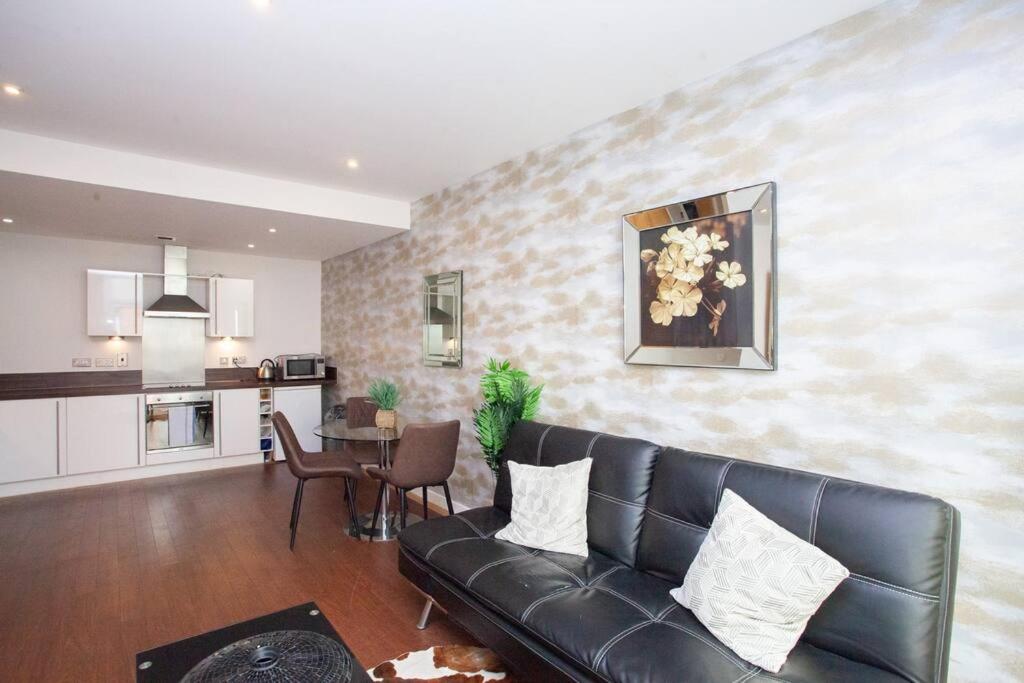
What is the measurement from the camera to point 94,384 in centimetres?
541

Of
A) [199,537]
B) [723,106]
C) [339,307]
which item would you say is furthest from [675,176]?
[339,307]

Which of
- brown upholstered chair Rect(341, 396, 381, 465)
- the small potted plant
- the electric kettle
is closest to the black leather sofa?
the small potted plant

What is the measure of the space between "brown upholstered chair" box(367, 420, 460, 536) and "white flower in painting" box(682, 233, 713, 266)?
1832mm

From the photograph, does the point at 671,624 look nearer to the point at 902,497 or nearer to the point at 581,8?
the point at 902,497

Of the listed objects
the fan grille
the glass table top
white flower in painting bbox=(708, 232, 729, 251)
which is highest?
white flower in painting bbox=(708, 232, 729, 251)

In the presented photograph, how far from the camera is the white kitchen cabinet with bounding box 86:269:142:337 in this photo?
526 centimetres

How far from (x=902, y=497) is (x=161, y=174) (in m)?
4.54

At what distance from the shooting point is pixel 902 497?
64.1 inches

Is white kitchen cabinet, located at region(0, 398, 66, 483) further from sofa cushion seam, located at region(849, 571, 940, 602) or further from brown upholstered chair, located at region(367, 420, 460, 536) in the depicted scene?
sofa cushion seam, located at region(849, 571, 940, 602)

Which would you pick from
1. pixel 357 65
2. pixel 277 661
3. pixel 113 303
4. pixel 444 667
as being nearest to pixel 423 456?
pixel 444 667

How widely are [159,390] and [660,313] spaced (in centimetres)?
511

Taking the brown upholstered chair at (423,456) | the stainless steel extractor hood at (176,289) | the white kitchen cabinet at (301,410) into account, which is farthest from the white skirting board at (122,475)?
the stainless steel extractor hood at (176,289)

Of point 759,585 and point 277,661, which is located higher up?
point 759,585

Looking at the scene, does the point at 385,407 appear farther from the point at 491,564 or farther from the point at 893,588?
the point at 893,588
